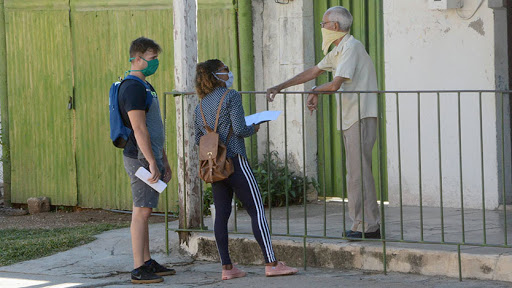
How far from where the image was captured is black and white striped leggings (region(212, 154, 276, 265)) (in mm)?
6828

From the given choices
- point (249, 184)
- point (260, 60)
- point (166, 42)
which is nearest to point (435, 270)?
point (249, 184)

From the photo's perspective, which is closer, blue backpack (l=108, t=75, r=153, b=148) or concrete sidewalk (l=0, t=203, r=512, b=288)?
concrete sidewalk (l=0, t=203, r=512, b=288)

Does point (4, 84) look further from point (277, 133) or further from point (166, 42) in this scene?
point (277, 133)

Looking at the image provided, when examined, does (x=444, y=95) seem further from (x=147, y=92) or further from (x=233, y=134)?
(x=147, y=92)

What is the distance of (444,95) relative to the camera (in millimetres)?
8867

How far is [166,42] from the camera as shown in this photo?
10422 mm

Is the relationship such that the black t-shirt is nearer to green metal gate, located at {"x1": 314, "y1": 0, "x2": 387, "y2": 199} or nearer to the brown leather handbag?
the brown leather handbag

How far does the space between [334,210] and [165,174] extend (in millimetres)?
2603

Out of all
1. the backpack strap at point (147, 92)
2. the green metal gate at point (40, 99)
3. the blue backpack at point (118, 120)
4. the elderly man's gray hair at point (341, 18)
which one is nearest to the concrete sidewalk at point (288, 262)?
the blue backpack at point (118, 120)

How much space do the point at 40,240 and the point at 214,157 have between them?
277 cm

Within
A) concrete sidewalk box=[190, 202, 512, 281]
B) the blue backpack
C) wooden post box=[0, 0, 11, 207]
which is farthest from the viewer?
wooden post box=[0, 0, 11, 207]

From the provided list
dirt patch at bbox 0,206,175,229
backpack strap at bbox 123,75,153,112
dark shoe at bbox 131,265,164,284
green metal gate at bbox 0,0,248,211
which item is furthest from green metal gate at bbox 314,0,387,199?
dark shoe at bbox 131,265,164,284

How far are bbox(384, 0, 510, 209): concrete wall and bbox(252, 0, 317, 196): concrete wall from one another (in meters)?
0.97

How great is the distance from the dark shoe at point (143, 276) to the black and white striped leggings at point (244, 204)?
56 centimetres
